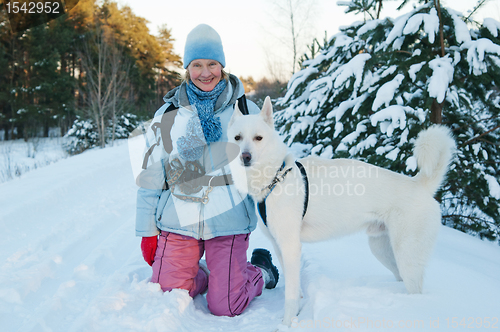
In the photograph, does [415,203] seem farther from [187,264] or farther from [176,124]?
[176,124]

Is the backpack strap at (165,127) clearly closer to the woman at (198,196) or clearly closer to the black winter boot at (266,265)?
the woman at (198,196)

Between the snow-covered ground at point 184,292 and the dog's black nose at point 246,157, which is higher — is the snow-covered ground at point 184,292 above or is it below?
below

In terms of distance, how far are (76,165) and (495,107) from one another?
8.09 metres

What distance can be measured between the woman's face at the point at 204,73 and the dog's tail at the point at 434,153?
5.39 ft

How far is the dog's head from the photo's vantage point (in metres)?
2.06

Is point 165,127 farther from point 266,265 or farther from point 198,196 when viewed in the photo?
point 266,265

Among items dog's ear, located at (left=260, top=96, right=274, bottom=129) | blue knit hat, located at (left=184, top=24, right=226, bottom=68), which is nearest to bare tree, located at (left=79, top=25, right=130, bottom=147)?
blue knit hat, located at (left=184, top=24, right=226, bottom=68)

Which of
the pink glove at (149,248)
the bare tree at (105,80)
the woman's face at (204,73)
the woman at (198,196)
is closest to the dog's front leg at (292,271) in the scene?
the woman at (198,196)

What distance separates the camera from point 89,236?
3.46m

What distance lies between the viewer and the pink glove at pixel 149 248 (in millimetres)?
2352

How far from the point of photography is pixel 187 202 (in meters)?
2.25

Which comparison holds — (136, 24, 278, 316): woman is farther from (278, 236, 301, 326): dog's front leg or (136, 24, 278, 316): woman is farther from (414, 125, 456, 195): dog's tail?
(414, 125, 456, 195): dog's tail

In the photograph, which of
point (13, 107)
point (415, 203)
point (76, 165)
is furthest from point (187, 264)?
point (13, 107)

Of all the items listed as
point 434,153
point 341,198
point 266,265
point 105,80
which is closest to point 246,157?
point 341,198
